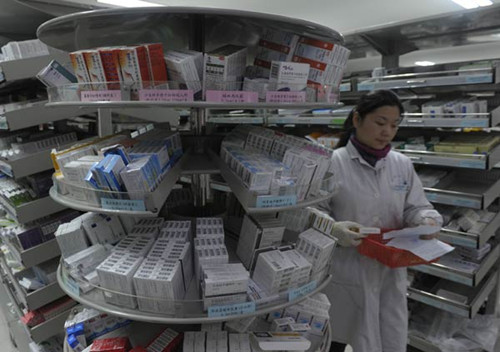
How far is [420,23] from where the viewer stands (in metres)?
2.48

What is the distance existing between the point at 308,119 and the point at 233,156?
2160 mm

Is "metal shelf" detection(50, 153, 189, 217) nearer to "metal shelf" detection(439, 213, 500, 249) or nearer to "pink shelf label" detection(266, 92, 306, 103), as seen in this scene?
"pink shelf label" detection(266, 92, 306, 103)

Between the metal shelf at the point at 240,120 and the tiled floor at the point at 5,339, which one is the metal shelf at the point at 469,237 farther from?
the tiled floor at the point at 5,339

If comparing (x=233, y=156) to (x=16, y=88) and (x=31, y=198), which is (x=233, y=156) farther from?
(x=16, y=88)

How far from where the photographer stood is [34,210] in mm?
2250

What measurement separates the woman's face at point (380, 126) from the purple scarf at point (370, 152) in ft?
0.08

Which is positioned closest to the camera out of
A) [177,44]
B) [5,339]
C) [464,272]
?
[177,44]

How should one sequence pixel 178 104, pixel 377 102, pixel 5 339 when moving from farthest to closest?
1. pixel 5 339
2. pixel 377 102
3. pixel 178 104

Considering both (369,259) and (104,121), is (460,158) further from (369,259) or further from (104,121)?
(104,121)

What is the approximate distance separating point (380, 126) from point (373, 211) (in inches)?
17.6

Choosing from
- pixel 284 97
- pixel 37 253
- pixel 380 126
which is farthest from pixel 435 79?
pixel 37 253

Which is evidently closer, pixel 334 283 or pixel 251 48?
pixel 251 48

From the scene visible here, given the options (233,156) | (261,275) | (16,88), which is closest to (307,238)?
(261,275)

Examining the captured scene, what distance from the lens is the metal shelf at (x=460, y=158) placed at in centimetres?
228
